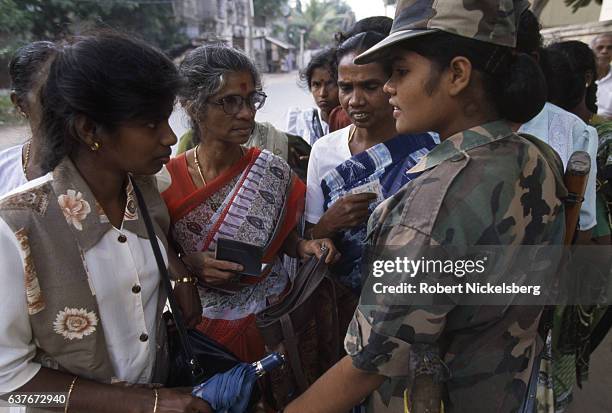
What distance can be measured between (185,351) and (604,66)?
4.27 meters

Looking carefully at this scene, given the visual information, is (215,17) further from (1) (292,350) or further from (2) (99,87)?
(1) (292,350)

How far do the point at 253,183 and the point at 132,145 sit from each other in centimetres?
68

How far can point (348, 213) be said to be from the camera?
1.50 m

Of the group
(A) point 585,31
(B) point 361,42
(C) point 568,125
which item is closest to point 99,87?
(B) point 361,42

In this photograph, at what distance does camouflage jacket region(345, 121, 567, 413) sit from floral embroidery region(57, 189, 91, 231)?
686 millimetres

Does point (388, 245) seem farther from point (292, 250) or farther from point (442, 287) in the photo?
point (292, 250)

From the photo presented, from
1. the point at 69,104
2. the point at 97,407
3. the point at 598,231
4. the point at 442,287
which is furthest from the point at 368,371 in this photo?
the point at 598,231

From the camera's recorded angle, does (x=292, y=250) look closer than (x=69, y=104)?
No

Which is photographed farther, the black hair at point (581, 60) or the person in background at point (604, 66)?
the person in background at point (604, 66)

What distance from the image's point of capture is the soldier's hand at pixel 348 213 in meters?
1.50

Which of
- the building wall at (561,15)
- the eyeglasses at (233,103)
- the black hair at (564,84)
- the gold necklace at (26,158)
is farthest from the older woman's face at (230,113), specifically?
the building wall at (561,15)

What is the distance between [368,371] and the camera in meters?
0.91

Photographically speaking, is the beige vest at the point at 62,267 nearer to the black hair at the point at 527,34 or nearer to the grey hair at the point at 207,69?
the grey hair at the point at 207,69

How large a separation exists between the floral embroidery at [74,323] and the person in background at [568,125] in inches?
65.3
